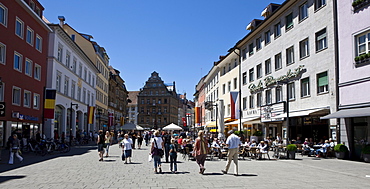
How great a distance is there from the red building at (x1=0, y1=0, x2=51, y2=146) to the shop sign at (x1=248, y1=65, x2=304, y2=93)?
2088cm

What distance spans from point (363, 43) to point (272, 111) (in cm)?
1180

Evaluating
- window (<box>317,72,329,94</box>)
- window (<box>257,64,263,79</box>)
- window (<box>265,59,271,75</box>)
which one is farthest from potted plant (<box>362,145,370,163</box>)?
window (<box>257,64,263,79</box>)

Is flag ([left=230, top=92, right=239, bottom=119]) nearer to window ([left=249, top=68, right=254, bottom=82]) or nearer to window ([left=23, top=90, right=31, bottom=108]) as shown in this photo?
window ([left=249, top=68, right=254, bottom=82])

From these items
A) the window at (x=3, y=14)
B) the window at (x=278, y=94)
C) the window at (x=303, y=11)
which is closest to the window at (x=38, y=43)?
the window at (x=3, y=14)

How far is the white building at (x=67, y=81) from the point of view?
117 ft

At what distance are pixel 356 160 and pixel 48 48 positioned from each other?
98.6 ft

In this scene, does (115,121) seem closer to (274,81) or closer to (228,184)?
(274,81)

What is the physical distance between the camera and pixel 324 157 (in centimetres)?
2097

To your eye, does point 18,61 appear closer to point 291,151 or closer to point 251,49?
point 251,49

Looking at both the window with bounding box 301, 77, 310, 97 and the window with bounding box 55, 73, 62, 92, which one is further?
the window with bounding box 55, 73, 62, 92

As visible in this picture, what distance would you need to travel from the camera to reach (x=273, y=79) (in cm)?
2988

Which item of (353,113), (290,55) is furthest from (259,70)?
(353,113)

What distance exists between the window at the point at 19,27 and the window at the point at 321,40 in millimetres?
22860

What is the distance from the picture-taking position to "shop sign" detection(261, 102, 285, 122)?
27547mm
